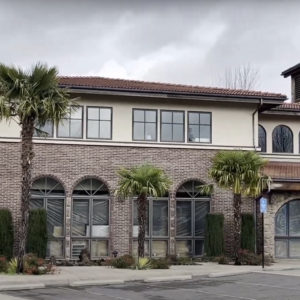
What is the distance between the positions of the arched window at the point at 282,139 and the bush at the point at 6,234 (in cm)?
1281

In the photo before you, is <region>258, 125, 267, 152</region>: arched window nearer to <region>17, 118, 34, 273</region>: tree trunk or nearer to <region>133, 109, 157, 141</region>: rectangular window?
<region>133, 109, 157, 141</region>: rectangular window

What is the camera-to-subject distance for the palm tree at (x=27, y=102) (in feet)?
67.8

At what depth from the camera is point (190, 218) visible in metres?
28.1

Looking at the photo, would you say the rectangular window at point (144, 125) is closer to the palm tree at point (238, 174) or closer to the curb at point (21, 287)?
the palm tree at point (238, 174)

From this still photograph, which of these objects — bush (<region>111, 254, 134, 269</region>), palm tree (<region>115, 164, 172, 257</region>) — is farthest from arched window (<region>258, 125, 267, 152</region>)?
bush (<region>111, 254, 134, 269</region>)

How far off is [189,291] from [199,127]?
11611mm

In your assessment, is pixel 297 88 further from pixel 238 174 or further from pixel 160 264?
pixel 160 264

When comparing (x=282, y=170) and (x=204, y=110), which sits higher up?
(x=204, y=110)

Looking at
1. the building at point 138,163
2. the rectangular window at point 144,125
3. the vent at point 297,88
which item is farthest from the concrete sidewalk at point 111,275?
the vent at point 297,88

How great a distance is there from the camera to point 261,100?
28.3 m

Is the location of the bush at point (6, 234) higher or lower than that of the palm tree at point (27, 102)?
lower

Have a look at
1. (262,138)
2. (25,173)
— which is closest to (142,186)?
(25,173)

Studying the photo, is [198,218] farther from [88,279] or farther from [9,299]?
[9,299]

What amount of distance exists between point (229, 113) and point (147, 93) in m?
3.92
